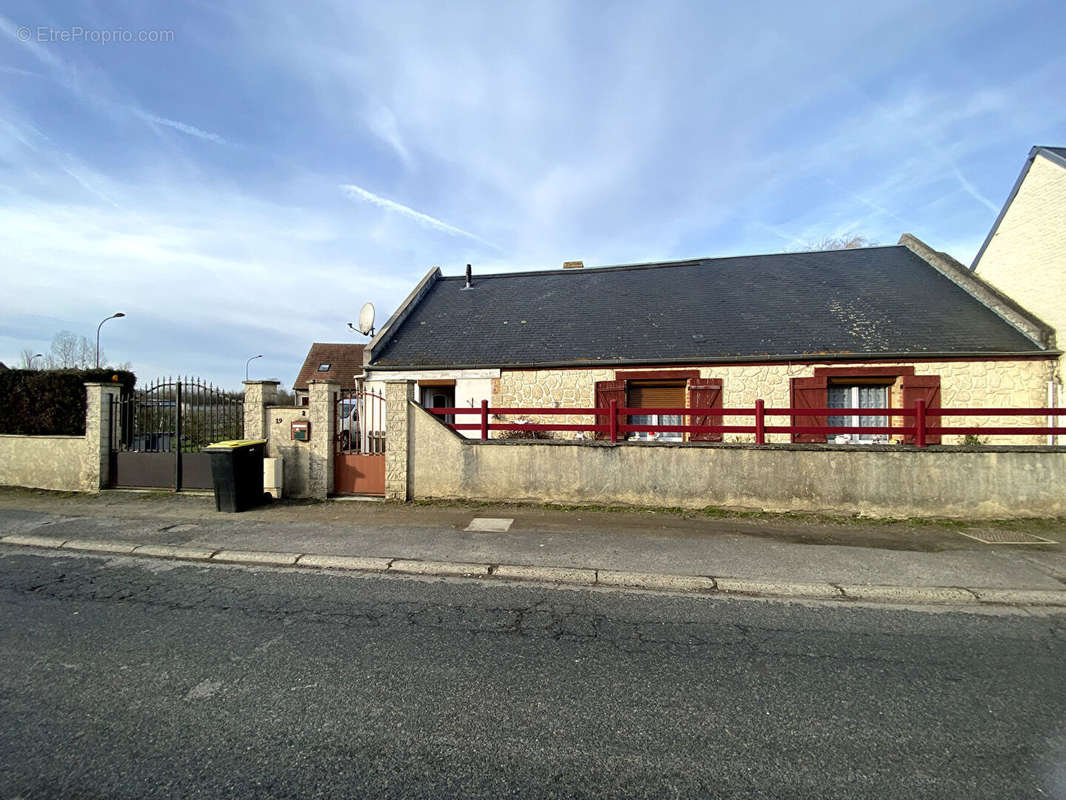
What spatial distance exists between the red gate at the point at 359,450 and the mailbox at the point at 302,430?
0.50m

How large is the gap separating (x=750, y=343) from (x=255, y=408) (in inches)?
434

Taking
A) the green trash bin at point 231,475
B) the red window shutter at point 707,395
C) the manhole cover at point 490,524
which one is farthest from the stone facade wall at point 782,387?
the green trash bin at point 231,475

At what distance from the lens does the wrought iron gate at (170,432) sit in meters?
9.36

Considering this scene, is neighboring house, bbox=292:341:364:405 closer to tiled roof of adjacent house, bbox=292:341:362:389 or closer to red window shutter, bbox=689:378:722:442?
tiled roof of adjacent house, bbox=292:341:362:389

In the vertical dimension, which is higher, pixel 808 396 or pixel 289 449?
pixel 808 396

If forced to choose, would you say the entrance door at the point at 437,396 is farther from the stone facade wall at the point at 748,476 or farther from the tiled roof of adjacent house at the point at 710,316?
the stone facade wall at the point at 748,476

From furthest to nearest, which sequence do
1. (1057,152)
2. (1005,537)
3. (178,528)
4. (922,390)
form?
(922,390), (1057,152), (178,528), (1005,537)

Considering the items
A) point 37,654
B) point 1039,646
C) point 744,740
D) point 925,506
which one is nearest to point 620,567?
point 744,740

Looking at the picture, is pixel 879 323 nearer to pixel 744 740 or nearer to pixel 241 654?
pixel 744 740

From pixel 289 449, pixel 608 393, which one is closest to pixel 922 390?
pixel 608 393

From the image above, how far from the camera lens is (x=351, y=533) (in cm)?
660

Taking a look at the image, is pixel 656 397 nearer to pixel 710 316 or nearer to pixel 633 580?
pixel 710 316

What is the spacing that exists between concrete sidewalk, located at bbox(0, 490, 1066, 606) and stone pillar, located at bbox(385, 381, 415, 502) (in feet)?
1.29

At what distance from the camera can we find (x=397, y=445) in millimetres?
8508
